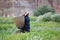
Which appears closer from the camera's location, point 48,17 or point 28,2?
point 48,17

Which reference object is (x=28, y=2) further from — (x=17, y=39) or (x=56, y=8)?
(x=17, y=39)

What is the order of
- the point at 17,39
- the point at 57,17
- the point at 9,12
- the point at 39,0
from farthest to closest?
the point at 39,0 → the point at 9,12 → the point at 57,17 → the point at 17,39

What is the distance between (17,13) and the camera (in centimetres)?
2209

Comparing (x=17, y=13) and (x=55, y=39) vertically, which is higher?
(x=55, y=39)

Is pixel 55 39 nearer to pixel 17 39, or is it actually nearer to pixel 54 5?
pixel 17 39

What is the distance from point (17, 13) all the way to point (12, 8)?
2.42 ft

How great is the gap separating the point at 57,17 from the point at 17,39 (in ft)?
30.2

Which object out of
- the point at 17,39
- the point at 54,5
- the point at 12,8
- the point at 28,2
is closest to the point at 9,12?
the point at 12,8

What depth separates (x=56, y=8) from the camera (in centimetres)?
2300

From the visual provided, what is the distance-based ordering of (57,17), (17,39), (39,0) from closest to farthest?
(17,39), (57,17), (39,0)

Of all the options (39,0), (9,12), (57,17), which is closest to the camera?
(57,17)

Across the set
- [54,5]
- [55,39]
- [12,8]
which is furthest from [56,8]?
[55,39]

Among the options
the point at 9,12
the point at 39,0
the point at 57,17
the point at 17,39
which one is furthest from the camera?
the point at 39,0

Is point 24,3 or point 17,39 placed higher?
point 17,39
